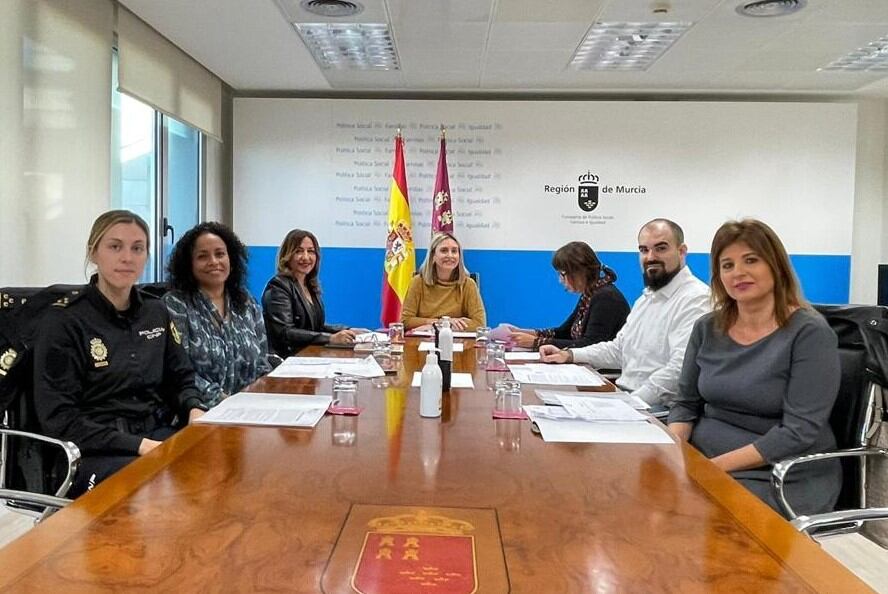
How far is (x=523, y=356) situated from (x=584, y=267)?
0.79 metres

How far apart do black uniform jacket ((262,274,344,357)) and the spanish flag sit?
1.81m

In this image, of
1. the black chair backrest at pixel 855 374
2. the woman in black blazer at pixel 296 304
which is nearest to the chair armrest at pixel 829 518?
the black chair backrest at pixel 855 374

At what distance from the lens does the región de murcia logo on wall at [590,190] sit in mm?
5852

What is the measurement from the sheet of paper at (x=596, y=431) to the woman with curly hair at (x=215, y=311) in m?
1.33

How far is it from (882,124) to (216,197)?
5805 millimetres

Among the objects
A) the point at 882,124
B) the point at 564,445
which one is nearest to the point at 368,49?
the point at 564,445

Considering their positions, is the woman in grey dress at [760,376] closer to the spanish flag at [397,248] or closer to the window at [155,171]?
the window at [155,171]

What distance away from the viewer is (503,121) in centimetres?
586

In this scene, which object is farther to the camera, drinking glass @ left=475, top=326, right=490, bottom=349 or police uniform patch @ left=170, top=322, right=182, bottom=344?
drinking glass @ left=475, top=326, right=490, bottom=349

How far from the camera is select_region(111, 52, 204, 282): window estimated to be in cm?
455

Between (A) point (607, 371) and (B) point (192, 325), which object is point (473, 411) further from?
(A) point (607, 371)

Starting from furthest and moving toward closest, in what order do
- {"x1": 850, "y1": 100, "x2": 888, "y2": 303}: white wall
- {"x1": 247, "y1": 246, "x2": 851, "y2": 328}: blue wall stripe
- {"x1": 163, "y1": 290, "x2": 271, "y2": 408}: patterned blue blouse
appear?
1. {"x1": 850, "y1": 100, "x2": 888, "y2": 303}: white wall
2. {"x1": 247, "y1": 246, "x2": 851, "y2": 328}: blue wall stripe
3. {"x1": 163, "y1": 290, "x2": 271, "y2": 408}: patterned blue blouse

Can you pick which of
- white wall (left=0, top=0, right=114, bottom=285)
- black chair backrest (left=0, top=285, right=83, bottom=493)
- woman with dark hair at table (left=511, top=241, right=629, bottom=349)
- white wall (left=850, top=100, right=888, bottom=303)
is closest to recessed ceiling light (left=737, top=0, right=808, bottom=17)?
woman with dark hair at table (left=511, top=241, right=629, bottom=349)

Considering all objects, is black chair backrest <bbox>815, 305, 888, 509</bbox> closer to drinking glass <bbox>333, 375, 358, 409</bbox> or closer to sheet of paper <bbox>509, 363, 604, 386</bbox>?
sheet of paper <bbox>509, 363, 604, 386</bbox>
